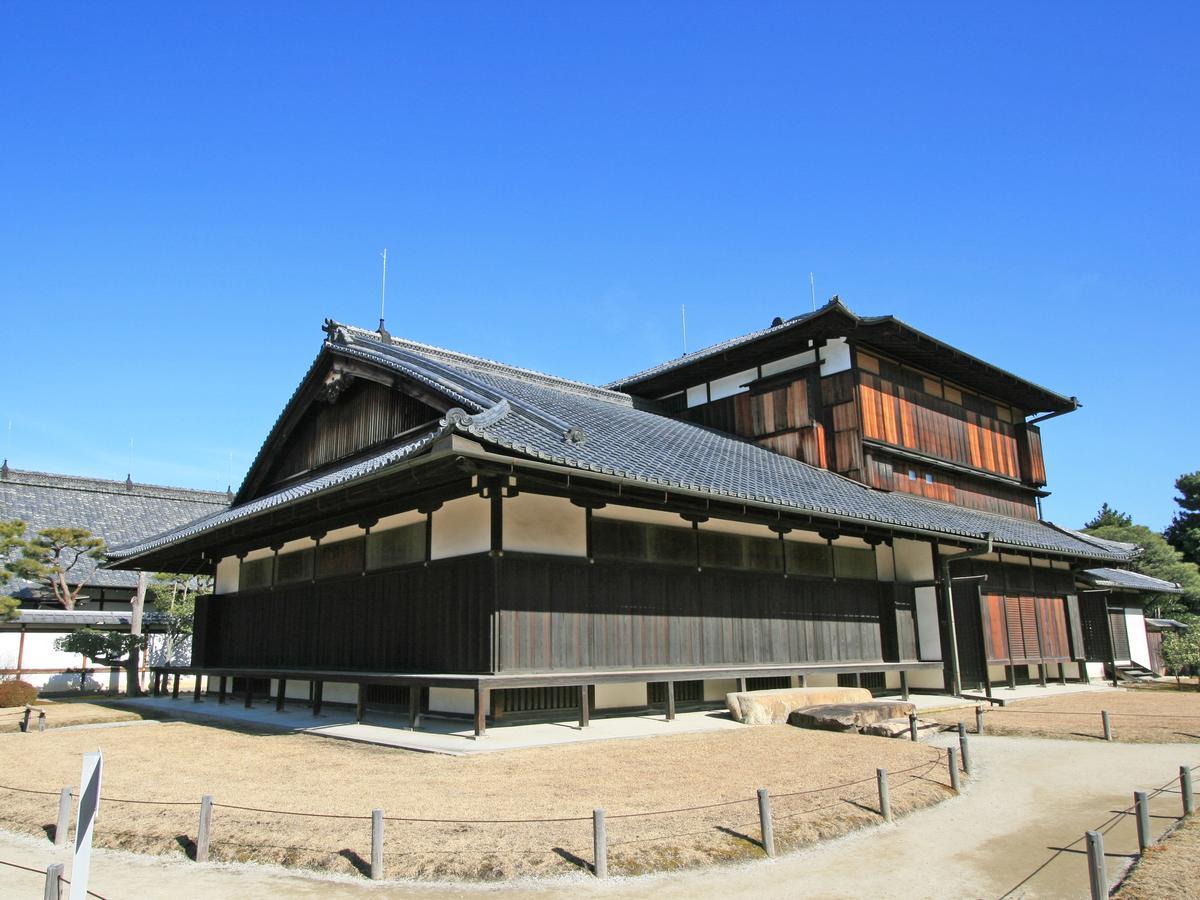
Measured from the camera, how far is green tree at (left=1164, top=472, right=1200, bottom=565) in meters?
53.8

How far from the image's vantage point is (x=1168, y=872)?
6332 mm

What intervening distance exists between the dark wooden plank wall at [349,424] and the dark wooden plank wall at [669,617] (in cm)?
472

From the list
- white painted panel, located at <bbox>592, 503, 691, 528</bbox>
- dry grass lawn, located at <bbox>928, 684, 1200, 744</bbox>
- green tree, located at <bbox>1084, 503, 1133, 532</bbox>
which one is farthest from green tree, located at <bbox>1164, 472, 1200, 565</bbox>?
white painted panel, located at <bbox>592, 503, 691, 528</bbox>

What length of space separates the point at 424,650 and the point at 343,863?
6696 millimetres

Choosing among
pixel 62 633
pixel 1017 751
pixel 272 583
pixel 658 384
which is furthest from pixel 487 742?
pixel 62 633

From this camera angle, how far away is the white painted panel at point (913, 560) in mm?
18922

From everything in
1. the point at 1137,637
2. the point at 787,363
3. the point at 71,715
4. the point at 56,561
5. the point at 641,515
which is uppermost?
the point at 787,363

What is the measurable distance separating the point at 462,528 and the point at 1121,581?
25121 mm

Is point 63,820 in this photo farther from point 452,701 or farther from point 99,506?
point 99,506

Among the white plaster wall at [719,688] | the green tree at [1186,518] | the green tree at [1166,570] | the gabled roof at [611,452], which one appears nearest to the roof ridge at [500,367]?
the gabled roof at [611,452]

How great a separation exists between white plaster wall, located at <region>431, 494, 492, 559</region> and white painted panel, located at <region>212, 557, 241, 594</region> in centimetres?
991

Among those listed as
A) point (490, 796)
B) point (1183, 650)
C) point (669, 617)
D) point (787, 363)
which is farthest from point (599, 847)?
point (1183, 650)

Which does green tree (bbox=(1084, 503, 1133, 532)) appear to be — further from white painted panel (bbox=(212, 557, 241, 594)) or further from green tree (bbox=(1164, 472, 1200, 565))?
white painted panel (bbox=(212, 557, 241, 594))

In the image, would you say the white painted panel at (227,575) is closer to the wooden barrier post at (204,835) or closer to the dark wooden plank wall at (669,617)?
the dark wooden plank wall at (669,617)
